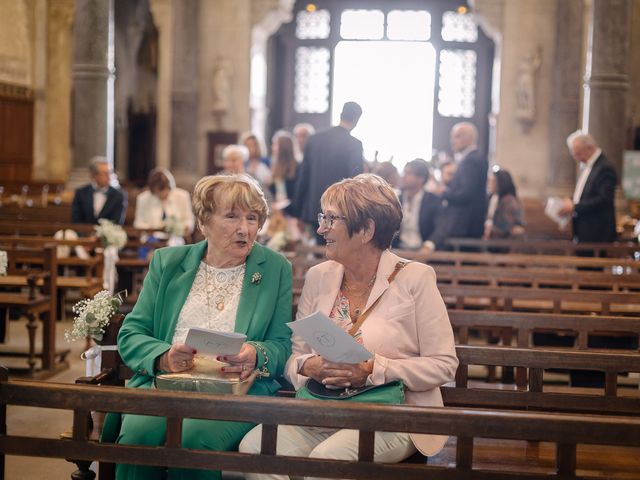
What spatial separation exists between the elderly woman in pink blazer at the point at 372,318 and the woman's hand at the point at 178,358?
0.35 metres

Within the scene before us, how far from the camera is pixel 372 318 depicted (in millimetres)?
3480

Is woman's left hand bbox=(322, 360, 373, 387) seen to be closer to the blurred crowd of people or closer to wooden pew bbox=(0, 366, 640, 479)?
wooden pew bbox=(0, 366, 640, 479)

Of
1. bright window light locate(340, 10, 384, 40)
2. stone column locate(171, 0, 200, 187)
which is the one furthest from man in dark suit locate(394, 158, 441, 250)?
bright window light locate(340, 10, 384, 40)

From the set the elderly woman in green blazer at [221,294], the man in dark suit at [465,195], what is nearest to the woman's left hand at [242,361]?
the elderly woman in green blazer at [221,294]

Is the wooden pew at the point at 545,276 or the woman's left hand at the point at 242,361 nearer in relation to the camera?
the woman's left hand at the point at 242,361

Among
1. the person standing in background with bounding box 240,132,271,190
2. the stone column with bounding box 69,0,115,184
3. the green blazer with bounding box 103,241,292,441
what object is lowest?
the green blazer with bounding box 103,241,292,441

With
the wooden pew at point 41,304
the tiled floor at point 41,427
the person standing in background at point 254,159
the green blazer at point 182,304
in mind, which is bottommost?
the tiled floor at point 41,427

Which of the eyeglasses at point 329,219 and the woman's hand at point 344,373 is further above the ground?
the eyeglasses at point 329,219

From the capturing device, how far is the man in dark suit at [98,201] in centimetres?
1035

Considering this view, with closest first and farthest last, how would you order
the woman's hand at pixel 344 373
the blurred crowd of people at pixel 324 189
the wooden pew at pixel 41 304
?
the woman's hand at pixel 344 373 → the wooden pew at pixel 41 304 → the blurred crowd of people at pixel 324 189

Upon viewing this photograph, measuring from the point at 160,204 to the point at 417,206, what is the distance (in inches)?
131

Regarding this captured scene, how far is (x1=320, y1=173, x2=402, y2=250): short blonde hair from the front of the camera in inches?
140

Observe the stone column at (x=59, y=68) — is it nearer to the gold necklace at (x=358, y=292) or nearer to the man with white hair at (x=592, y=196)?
the man with white hair at (x=592, y=196)

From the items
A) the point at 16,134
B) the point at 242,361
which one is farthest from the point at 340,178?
the point at 16,134
